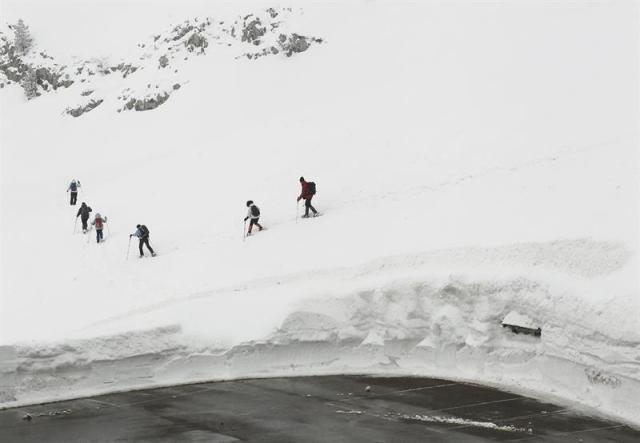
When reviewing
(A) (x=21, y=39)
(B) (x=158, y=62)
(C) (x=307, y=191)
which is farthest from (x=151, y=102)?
(C) (x=307, y=191)

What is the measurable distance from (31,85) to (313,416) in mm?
48078

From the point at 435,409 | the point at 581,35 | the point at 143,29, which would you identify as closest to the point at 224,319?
the point at 435,409

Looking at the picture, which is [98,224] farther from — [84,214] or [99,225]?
[84,214]

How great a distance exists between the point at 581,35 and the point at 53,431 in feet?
90.9

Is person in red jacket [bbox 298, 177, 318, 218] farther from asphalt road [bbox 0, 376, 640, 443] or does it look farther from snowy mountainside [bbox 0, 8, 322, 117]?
snowy mountainside [bbox 0, 8, 322, 117]

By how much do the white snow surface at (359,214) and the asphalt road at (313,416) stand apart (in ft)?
2.80

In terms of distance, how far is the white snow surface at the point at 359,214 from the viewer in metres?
17.3

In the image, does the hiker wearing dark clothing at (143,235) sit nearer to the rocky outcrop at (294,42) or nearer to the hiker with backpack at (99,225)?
the hiker with backpack at (99,225)

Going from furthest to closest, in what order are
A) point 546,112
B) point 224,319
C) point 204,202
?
point 204,202 < point 546,112 < point 224,319

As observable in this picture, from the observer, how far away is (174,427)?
1555cm

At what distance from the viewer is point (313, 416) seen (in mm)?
15555

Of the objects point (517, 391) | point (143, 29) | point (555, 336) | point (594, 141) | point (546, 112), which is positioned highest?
point (143, 29)

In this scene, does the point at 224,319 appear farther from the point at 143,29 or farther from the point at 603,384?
the point at 143,29

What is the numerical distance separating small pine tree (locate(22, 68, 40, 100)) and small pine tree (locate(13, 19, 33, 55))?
424cm
